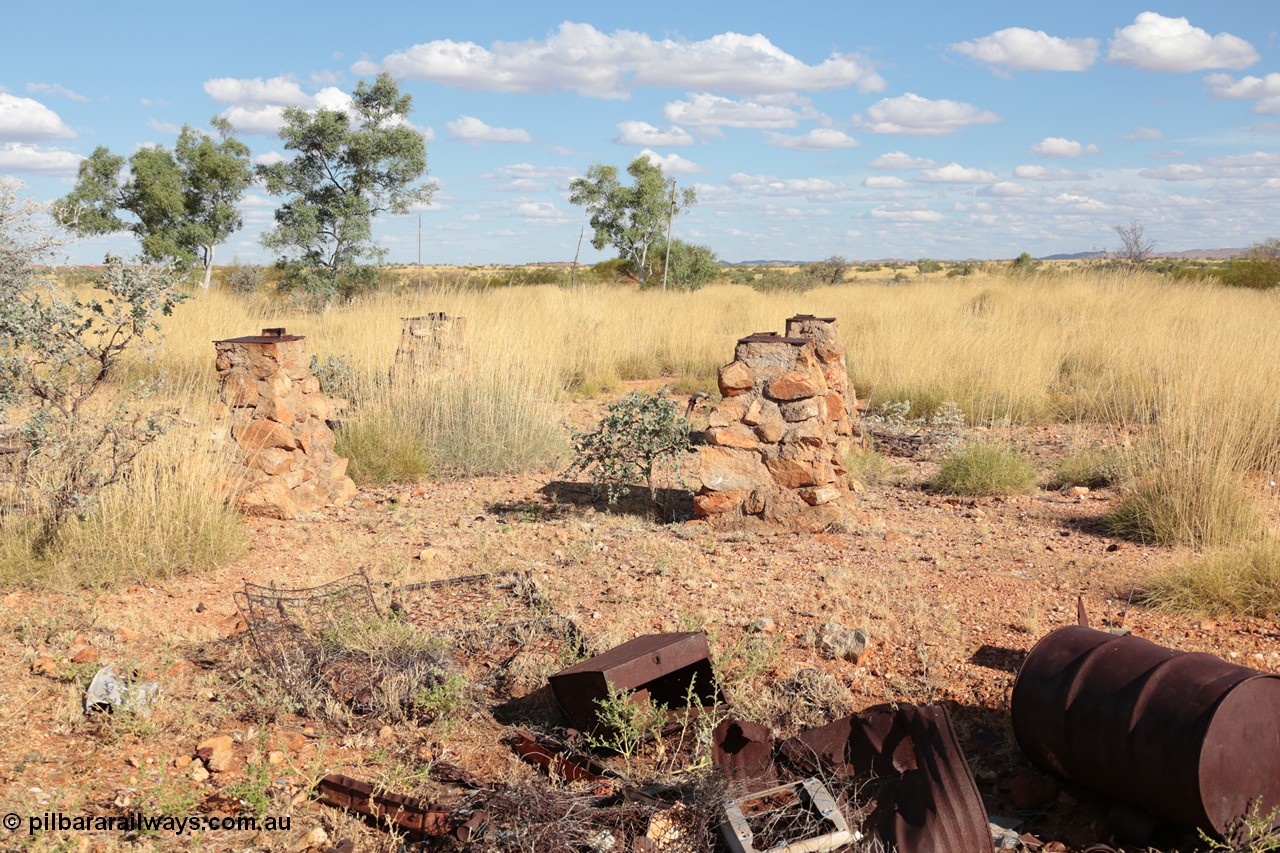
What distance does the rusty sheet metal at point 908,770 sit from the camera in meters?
2.53

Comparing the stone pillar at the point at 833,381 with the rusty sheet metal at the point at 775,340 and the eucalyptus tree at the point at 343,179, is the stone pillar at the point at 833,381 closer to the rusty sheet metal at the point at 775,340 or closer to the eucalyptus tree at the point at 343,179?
the rusty sheet metal at the point at 775,340

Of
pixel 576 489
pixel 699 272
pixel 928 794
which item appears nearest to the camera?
pixel 928 794

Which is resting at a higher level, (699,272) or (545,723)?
(699,272)

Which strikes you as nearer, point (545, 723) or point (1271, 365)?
point (545, 723)

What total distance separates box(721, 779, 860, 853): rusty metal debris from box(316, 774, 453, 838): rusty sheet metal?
2.79 ft

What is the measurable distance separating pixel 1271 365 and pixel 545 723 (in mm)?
6497

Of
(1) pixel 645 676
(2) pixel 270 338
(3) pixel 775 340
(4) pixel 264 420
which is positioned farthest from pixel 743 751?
(2) pixel 270 338

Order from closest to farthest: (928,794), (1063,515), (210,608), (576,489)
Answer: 1. (928,794)
2. (210,608)
3. (1063,515)
4. (576,489)

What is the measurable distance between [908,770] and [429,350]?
6295 mm

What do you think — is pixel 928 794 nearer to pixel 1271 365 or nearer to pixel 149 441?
pixel 149 441

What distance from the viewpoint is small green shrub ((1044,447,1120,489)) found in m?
6.70

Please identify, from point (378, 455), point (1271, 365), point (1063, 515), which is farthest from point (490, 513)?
point (1271, 365)

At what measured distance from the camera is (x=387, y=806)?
9.69 feet

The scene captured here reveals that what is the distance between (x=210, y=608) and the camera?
4.57 meters
